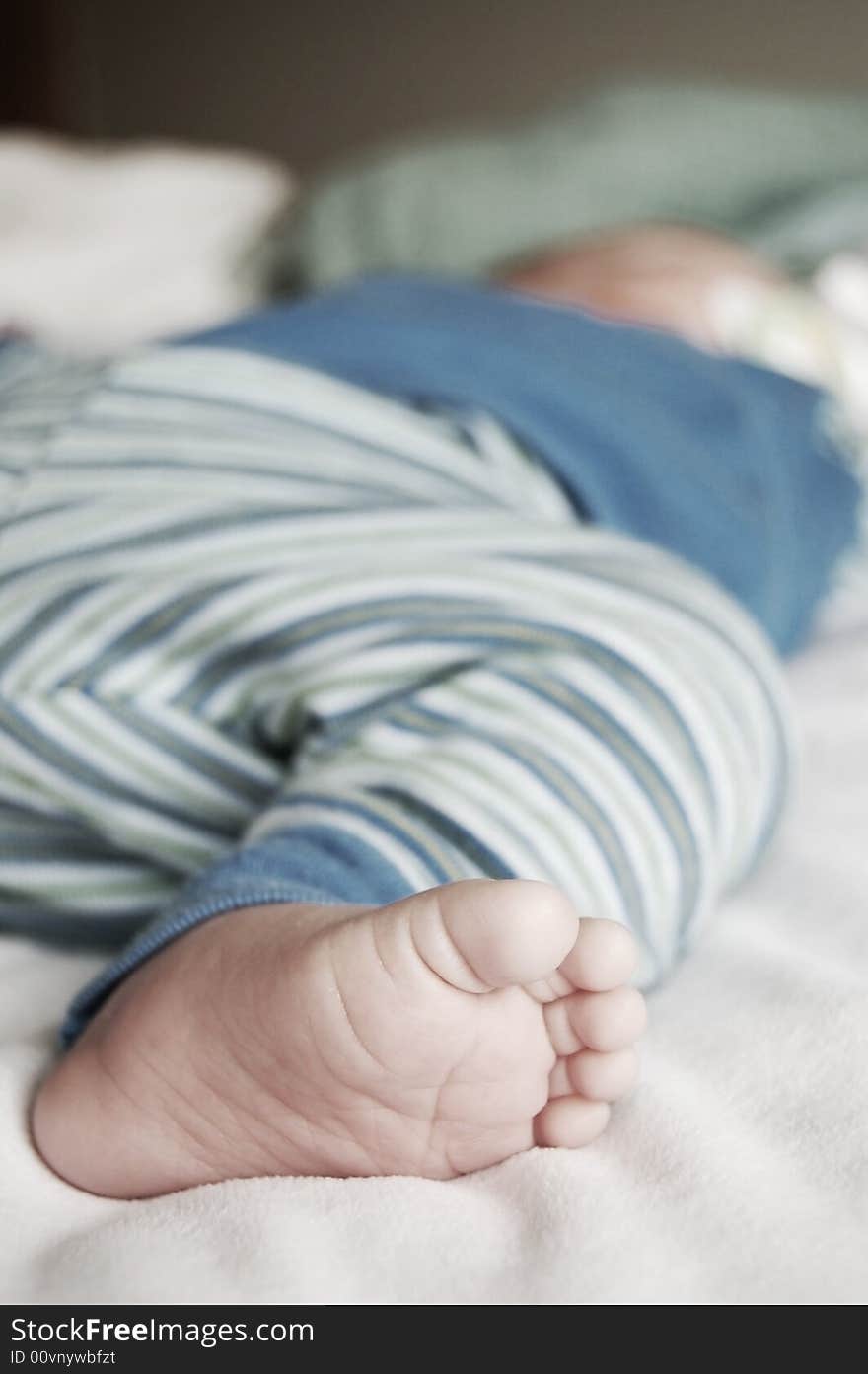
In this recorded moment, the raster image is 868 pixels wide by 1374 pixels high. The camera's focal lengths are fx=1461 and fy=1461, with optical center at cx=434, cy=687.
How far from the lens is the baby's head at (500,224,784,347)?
1.24 m

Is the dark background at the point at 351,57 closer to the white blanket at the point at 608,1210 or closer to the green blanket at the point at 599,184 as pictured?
the green blanket at the point at 599,184

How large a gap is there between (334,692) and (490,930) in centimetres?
23

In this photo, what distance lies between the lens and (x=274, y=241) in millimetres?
1582

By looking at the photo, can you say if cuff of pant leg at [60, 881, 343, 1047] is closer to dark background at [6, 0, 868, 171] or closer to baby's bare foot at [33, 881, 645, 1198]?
baby's bare foot at [33, 881, 645, 1198]

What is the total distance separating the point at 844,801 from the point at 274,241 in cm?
109

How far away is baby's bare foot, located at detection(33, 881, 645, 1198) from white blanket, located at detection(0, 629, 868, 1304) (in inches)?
0.5

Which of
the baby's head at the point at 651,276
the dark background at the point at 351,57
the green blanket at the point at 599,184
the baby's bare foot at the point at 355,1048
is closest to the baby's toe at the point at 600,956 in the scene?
the baby's bare foot at the point at 355,1048

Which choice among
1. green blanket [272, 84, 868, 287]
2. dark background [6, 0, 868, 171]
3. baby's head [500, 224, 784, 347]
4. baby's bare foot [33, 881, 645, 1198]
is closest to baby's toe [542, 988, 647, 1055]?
baby's bare foot [33, 881, 645, 1198]

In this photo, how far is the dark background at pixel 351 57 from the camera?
7.18ft

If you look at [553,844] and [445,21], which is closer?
[553,844]

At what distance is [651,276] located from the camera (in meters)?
1.25

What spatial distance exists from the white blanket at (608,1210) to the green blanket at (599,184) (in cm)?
109
